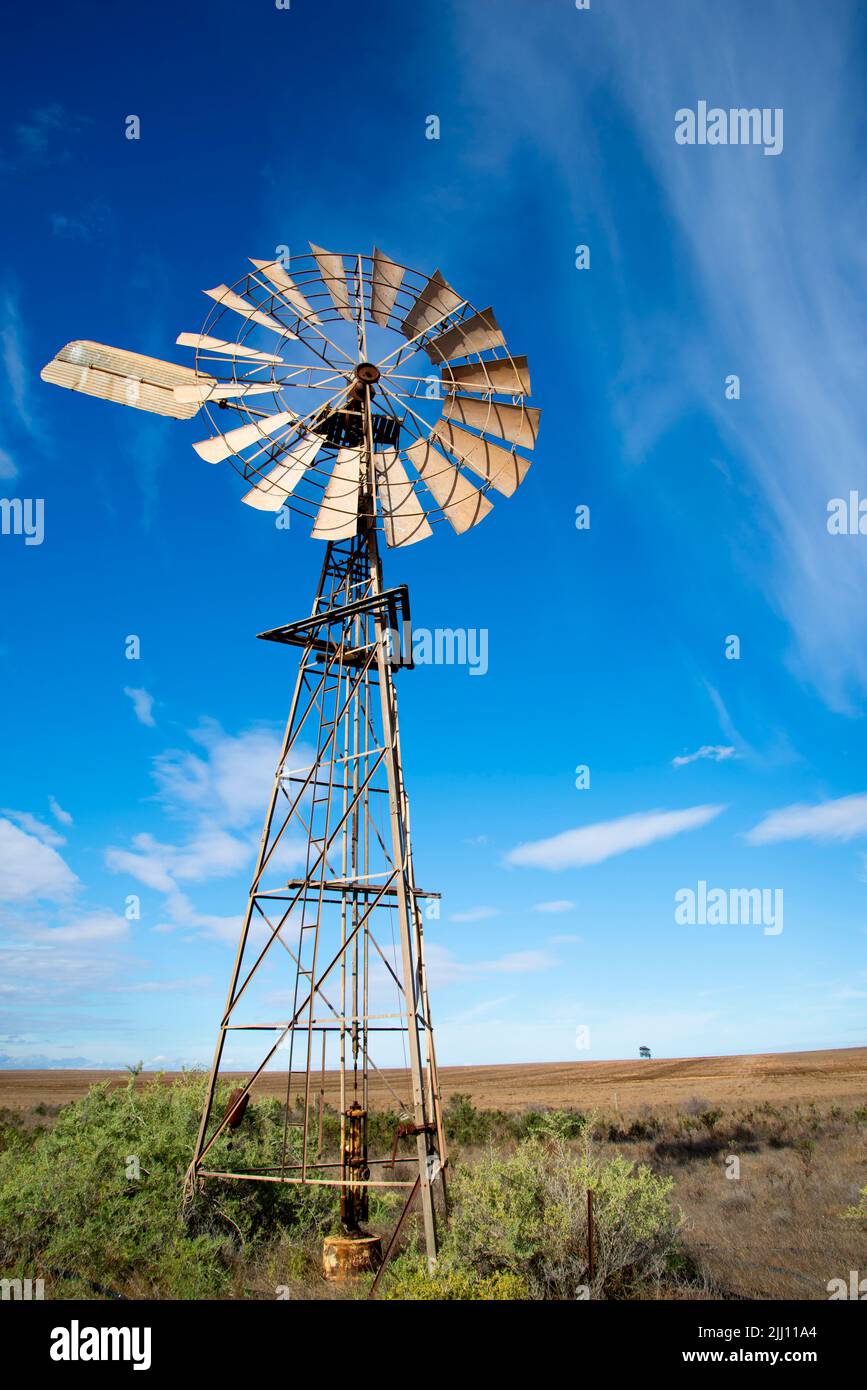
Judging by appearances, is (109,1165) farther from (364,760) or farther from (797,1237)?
(797,1237)

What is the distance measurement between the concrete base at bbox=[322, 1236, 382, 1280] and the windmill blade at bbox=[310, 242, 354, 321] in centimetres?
1272

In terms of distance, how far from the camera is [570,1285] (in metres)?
9.82

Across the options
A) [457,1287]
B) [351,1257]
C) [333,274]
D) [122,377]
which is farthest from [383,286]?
[351,1257]

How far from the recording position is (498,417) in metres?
13.2

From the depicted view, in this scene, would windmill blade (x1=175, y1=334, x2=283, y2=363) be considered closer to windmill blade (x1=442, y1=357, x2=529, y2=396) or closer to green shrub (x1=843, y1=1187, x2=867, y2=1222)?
windmill blade (x1=442, y1=357, x2=529, y2=396)

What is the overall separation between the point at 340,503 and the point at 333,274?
328 centimetres

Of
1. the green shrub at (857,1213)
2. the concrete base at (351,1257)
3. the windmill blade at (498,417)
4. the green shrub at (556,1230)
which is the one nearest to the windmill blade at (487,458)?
the windmill blade at (498,417)

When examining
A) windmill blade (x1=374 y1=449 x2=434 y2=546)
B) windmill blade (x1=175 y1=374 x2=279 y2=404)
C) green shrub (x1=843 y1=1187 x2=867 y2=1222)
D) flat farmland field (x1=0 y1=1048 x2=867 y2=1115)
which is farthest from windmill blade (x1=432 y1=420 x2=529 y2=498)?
flat farmland field (x1=0 y1=1048 x2=867 y2=1115)

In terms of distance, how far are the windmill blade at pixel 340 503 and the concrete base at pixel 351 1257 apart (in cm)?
976

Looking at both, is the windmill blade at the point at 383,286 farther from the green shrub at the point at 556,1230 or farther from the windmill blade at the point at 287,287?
the green shrub at the point at 556,1230

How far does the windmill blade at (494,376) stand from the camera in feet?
42.2

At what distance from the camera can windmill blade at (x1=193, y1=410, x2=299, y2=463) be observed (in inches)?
515

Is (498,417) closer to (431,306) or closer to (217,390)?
(431,306)
